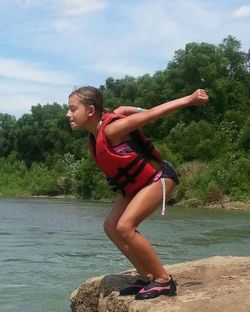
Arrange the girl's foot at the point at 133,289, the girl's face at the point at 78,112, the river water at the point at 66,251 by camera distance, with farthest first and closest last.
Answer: the river water at the point at 66,251
the girl's foot at the point at 133,289
the girl's face at the point at 78,112

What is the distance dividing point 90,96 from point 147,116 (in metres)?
0.52

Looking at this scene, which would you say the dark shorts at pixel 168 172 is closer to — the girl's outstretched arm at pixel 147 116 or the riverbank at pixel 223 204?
the girl's outstretched arm at pixel 147 116

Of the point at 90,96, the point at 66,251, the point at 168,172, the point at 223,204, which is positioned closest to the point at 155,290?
the point at 168,172

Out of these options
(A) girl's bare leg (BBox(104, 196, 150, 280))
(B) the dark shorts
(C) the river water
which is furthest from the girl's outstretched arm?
(C) the river water

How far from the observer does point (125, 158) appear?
4.63 m

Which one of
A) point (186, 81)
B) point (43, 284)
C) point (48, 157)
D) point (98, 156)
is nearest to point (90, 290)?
point (98, 156)

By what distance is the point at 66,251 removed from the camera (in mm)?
13727

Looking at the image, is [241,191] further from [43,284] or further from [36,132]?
[36,132]

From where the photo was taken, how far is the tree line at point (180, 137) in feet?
156

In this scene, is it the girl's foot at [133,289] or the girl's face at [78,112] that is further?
the girl's foot at [133,289]

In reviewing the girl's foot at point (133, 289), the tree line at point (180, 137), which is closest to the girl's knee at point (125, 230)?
the girl's foot at point (133, 289)

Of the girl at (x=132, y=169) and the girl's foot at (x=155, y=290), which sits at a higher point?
the girl at (x=132, y=169)

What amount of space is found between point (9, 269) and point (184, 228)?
1125cm

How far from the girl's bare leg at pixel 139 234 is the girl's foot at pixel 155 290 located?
0.18 ft
